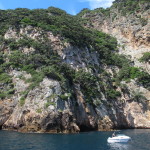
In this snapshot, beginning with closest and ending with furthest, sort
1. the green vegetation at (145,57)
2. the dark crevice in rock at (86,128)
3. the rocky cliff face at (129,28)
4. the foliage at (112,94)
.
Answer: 1. the dark crevice in rock at (86,128)
2. the foliage at (112,94)
3. the green vegetation at (145,57)
4. the rocky cliff face at (129,28)

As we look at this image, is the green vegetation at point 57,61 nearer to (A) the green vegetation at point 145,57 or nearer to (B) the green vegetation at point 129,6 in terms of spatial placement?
(A) the green vegetation at point 145,57

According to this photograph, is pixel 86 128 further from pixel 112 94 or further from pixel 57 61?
pixel 57 61

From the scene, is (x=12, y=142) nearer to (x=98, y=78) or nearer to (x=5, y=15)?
(x=98, y=78)

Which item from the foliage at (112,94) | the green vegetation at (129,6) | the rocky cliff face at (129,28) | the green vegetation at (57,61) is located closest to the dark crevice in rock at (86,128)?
the green vegetation at (57,61)

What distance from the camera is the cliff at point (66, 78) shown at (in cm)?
4231

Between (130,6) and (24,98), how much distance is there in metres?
57.5

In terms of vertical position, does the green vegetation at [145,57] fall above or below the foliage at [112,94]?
above

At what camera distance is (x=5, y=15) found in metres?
67.2

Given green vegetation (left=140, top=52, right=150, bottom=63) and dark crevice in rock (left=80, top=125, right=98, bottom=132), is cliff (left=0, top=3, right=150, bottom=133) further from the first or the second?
green vegetation (left=140, top=52, right=150, bottom=63)

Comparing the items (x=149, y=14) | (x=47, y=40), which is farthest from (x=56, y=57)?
(x=149, y=14)

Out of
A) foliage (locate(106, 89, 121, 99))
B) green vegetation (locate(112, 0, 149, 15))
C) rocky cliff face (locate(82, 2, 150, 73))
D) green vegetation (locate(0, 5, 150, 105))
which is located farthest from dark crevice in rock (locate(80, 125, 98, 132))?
green vegetation (locate(112, 0, 149, 15))

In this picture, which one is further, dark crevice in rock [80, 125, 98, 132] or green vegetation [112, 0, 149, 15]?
green vegetation [112, 0, 149, 15]

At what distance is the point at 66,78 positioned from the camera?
5206 cm

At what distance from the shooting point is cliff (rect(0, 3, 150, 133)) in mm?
42306
